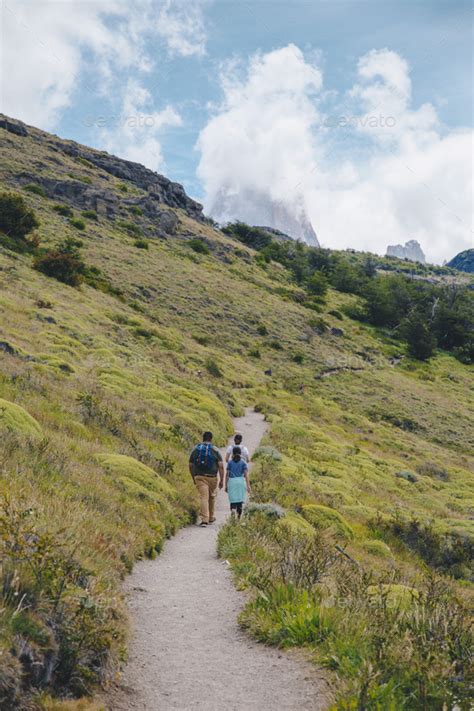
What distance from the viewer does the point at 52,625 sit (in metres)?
4.21

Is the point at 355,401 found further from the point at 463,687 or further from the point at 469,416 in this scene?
the point at 463,687

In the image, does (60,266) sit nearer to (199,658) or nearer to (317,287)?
(199,658)

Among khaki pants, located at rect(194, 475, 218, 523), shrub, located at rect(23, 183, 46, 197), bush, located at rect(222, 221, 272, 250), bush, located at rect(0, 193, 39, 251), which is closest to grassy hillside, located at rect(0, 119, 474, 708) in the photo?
khaki pants, located at rect(194, 475, 218, 523)

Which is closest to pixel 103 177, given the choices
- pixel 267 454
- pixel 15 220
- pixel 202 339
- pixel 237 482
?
pixel 15 220

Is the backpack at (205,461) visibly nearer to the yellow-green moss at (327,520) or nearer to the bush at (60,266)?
the yellow-green moss at (327,520)

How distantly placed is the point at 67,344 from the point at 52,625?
66.7ft

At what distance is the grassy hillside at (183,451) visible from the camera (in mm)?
4438

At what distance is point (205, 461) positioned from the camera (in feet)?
39.6

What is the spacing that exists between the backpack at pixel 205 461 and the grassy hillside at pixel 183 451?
0.97m

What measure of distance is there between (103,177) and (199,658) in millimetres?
102811

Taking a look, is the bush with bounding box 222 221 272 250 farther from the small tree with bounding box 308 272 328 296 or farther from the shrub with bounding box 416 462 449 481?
the shrub with bounding box 416 462 449 481

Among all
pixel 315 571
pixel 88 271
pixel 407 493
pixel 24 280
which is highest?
pixel 88 271

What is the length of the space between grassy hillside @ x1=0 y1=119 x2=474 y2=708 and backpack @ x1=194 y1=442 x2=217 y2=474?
38.0 inches

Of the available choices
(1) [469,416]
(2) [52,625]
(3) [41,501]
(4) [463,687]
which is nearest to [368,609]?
(4) [463,687]
